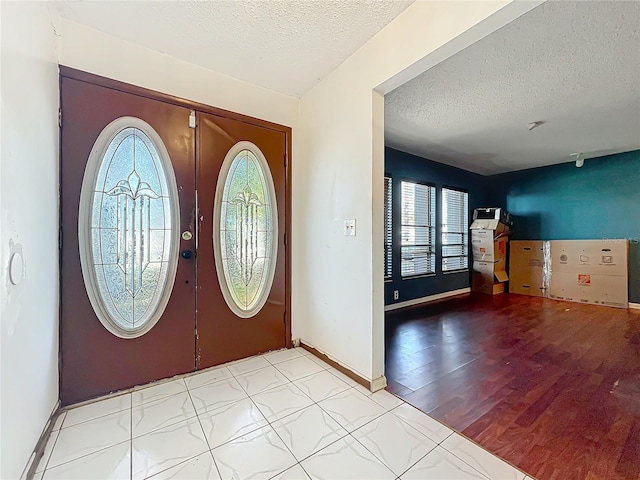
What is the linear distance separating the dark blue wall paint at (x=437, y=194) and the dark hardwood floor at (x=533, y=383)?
62 cm

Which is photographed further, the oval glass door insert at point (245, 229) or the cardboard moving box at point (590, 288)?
the cardboard moving box at point (590, 288)

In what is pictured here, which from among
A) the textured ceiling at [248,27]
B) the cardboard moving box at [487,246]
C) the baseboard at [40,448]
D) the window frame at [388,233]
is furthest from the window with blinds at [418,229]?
the baseboard at [40,448]

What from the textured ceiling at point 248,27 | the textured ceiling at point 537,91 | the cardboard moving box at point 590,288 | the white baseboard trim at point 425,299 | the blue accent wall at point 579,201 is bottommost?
the white baseboard trim at point 425,299

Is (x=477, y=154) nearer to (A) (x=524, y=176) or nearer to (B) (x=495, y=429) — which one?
(A) (x=524, y=176)

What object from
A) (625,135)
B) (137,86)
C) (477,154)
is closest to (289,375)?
(137,86)

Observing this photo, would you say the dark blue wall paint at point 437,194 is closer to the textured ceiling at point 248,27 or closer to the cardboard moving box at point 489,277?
the cardboard moving box at point 489,277

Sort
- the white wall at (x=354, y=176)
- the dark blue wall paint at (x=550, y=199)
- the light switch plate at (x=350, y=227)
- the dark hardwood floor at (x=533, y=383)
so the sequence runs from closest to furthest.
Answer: the dark hardwood floor at (x=533, y=383) → the white wall at (x=354, y=176) → the light switch plate at (x=350, y=227) → the dark blue wall paint at (x=550, y=199)

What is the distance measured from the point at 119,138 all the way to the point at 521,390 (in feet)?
11.1

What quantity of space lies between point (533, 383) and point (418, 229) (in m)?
2.87

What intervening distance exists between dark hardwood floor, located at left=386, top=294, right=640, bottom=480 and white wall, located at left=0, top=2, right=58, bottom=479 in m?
2.02

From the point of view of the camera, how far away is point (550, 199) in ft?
17.2

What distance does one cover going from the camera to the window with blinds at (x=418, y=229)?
14.5 ft

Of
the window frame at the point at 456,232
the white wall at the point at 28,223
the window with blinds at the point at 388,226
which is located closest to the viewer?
the white wall at the point at 28,223

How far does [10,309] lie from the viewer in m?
1.08
